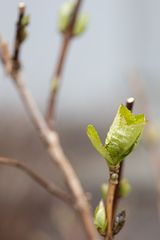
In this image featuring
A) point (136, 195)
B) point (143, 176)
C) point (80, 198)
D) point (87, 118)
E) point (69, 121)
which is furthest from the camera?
point (87, 118)

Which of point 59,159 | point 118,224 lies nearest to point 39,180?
point 59,159

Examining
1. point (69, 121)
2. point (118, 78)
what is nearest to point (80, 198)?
point (69, 121)

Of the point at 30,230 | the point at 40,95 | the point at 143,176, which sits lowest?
the point at 143,176

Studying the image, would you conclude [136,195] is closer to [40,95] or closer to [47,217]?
[47,217]

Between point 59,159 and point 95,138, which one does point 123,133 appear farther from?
point 59,159

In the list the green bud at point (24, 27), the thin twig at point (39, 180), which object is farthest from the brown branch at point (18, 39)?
the thin twig at point (39, 180)

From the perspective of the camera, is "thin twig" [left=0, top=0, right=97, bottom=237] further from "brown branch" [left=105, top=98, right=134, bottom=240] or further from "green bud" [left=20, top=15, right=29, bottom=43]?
"brown branch" [left=105, top=98, right=134, bottom=240]

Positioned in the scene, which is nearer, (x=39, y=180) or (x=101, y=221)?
(x=101, y=221)

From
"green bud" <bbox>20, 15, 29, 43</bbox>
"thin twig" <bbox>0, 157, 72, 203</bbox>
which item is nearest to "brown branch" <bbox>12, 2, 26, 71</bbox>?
"green bud" <bbox>20, 15, 29, 43</bbox>
